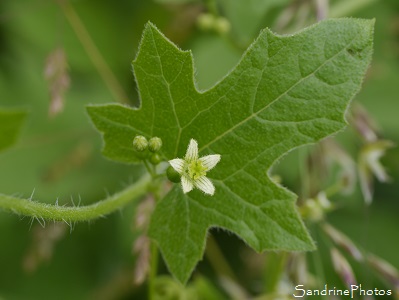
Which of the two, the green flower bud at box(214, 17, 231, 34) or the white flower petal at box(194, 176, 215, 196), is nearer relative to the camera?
the white flower petal at box(194, 176, 215, 196)

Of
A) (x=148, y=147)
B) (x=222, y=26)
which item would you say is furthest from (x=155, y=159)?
(x=222, y=26)

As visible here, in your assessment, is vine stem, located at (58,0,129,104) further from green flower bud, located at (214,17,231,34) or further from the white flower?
the white flower

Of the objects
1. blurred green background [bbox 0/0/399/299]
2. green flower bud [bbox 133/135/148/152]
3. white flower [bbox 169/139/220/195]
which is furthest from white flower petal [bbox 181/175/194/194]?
blurred green background [bbox 0/0/399/299]

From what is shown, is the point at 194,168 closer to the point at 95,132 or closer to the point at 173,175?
the point at 173,175

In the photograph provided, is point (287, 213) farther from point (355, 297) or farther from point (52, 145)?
point (52, 145)

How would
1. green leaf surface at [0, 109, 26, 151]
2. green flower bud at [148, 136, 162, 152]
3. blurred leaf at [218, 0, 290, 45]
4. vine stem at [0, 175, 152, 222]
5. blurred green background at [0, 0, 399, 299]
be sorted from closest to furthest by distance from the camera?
vine stem at [0, 175, 152, 222] < green flower bud at [148, 136, 162, 152] < green leaf surface at [0, 109, 26, 151] < blurred leaf at [218, 0, 290, 45] < blurred green background at [0, 0, 399, 299]
